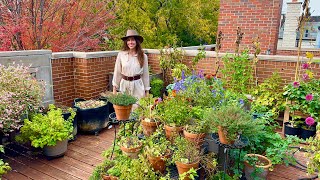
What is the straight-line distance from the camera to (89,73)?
4789 millimetres

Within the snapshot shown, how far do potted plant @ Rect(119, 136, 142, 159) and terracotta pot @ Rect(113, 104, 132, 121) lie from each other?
238 mm

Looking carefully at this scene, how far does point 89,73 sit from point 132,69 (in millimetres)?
1195

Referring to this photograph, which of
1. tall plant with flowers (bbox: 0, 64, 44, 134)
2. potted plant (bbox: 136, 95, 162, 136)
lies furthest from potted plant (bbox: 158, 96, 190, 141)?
tall plant with flowers (bbox: 0, 64, 44, 134)

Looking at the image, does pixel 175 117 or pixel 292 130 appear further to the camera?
pixel 292 130

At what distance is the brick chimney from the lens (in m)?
12.7

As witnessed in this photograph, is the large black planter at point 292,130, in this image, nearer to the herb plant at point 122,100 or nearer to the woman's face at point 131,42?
the woman's face at point 131,42

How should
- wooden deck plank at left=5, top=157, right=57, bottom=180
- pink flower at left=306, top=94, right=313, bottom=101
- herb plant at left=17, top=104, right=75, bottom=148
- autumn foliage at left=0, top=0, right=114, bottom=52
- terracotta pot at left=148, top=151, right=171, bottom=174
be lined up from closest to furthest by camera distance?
terracotta pot at left=148, top=151, right=171, bottom=174
wooden deck plank at left=5, top=157, right=57, bottom=180
herb plant at left=17, top=104, right=75, bottom=148
pink flower at left=306, top=94, right=313, bottom=101
autumn foliage at left=0, top=0, right=114, bottom=52

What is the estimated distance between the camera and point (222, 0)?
651 cm

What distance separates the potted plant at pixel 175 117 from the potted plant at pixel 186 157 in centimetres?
24

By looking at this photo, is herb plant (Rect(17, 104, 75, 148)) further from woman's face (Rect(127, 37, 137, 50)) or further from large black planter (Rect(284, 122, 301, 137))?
large black planter (Rect(284, 122, 301, 137))

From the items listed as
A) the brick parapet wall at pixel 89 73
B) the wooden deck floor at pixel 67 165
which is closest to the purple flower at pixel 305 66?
the brick parapet wall at pixel 89 73

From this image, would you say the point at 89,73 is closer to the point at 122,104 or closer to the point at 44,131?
the point at 44,131

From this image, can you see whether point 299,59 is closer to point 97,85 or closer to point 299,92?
point 299,92

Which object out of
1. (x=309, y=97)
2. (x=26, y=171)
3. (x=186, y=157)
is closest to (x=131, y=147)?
(x=186, y=157)
